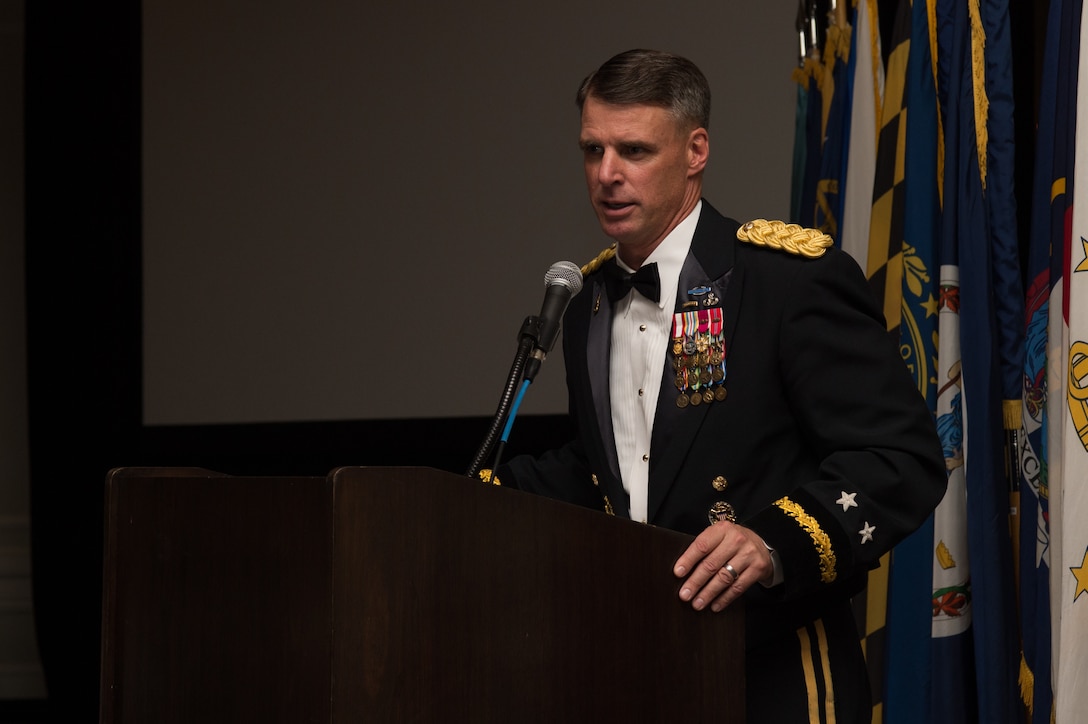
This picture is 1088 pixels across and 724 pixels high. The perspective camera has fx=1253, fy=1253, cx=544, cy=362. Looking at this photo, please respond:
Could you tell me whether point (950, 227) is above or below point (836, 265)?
above

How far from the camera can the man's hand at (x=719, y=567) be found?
1271 mm

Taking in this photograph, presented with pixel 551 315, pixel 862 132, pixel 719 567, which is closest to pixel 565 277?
pixel 551 315

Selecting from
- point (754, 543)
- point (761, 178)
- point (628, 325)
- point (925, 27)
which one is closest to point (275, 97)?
point (761, 178)

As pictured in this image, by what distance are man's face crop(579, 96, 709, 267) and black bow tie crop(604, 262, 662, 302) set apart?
49 millimetres

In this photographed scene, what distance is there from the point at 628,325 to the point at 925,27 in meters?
1.32

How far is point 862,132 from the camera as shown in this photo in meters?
2.97

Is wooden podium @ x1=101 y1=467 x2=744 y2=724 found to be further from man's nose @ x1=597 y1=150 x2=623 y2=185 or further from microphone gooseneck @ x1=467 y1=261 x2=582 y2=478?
man's nose @ x1=597 y1=150 x2=623 y2=185

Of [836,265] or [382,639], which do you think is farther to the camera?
[836,265]

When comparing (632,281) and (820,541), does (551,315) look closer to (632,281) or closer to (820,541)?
(632,281)

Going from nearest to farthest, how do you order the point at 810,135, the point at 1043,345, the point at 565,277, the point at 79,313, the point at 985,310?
the point at 565,277, the point at 1043,345, the point at 985,310, the point at 810,135, the point at 79,313

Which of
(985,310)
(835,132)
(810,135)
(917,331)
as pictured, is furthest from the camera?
(810,135)

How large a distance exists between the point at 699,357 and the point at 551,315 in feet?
0.69

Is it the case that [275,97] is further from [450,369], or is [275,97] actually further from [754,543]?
[754,543]

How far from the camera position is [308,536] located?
3.73 ft
